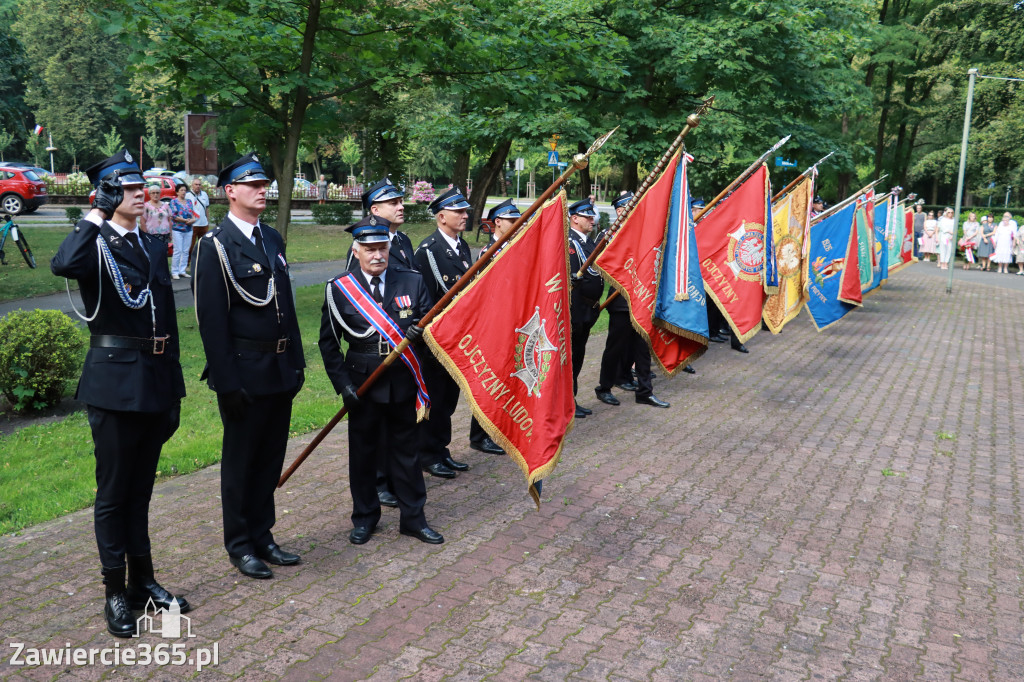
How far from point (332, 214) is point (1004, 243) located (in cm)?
2353

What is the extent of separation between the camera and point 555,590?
527 cm

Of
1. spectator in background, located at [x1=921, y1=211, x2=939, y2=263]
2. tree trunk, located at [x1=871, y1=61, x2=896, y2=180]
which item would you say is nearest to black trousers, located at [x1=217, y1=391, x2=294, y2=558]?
spectator in background, located at [x1=921, y1=211, x2=939, y2=263]

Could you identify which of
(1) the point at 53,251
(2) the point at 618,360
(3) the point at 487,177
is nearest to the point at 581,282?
(2) the point at 618,360

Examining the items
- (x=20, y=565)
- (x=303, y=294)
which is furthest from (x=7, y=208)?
(x=20, y=565)

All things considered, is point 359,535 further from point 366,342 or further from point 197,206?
point 197,206

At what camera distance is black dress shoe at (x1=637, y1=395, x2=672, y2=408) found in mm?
10133

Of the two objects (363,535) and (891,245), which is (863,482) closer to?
(363,535)

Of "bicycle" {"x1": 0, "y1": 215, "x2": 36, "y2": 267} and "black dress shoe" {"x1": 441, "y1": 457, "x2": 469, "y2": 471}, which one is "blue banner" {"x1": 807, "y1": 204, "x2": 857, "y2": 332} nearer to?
"black dress shoe" {"x1": 441, "y1": 457, "x2": 469, "y2": 471}

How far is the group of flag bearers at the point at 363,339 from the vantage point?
4.50 metres

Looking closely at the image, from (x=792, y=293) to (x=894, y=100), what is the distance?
1477 inches

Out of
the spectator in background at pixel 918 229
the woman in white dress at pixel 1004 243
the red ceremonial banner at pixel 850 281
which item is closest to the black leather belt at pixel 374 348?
the red ceremonial banner at pixel 850 281

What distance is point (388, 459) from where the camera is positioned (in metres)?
5.96

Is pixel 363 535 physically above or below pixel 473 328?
below

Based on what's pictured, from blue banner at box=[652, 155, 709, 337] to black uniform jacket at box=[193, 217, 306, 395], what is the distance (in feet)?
12.4
